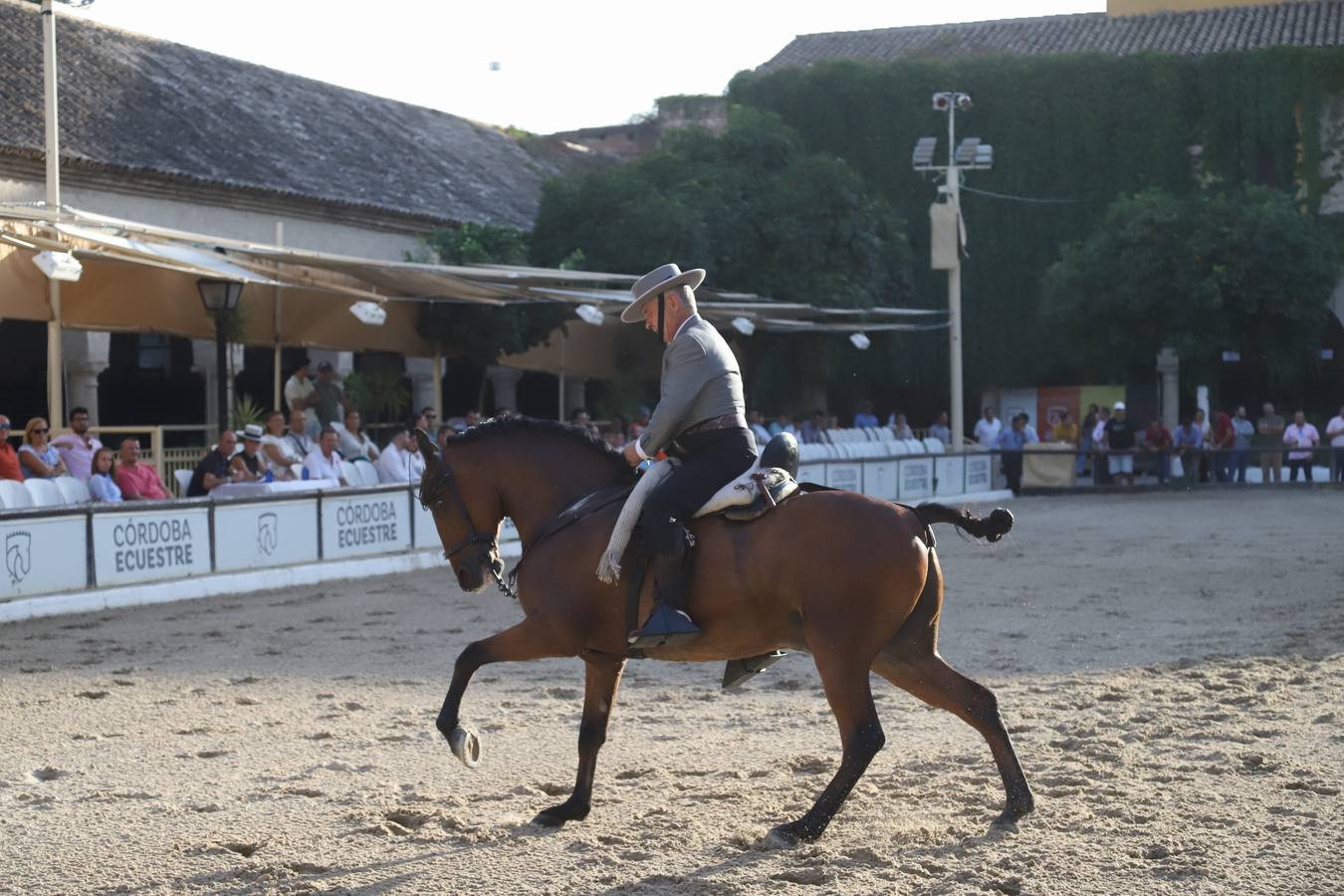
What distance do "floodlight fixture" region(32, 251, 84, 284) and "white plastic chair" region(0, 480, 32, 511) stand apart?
8.95 feet

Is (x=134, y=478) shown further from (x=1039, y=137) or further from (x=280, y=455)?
(x=1039, y=137)

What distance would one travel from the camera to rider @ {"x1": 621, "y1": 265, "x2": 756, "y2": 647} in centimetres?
672

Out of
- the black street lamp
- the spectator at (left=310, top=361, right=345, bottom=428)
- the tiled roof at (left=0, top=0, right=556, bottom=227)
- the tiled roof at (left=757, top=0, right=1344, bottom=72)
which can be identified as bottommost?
the spectator at (left=310, top=361, right=345, bottom=428)

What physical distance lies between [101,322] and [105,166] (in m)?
6.79

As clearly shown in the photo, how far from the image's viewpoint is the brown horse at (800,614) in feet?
21.6

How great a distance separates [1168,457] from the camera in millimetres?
31047

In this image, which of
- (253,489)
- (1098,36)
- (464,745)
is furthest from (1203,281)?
(464,745)

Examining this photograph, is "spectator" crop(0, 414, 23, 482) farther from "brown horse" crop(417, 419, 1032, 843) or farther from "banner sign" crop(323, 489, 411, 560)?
"brown horse" crop(417, 419, 1032, 843)

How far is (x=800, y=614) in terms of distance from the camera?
6.72 meters

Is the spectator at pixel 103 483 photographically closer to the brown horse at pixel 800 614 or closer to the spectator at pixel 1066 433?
the brown horse at pixel 800 614

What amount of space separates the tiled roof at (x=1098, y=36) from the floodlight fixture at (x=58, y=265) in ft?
102

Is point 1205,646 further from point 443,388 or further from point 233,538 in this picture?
point 443,388

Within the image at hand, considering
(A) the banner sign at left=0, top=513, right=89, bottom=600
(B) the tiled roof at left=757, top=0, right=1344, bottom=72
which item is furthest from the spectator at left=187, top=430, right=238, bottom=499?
(B) the tiled roof at left=757, top=0, right=1344, bottom=72

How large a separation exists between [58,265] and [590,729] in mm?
11280
